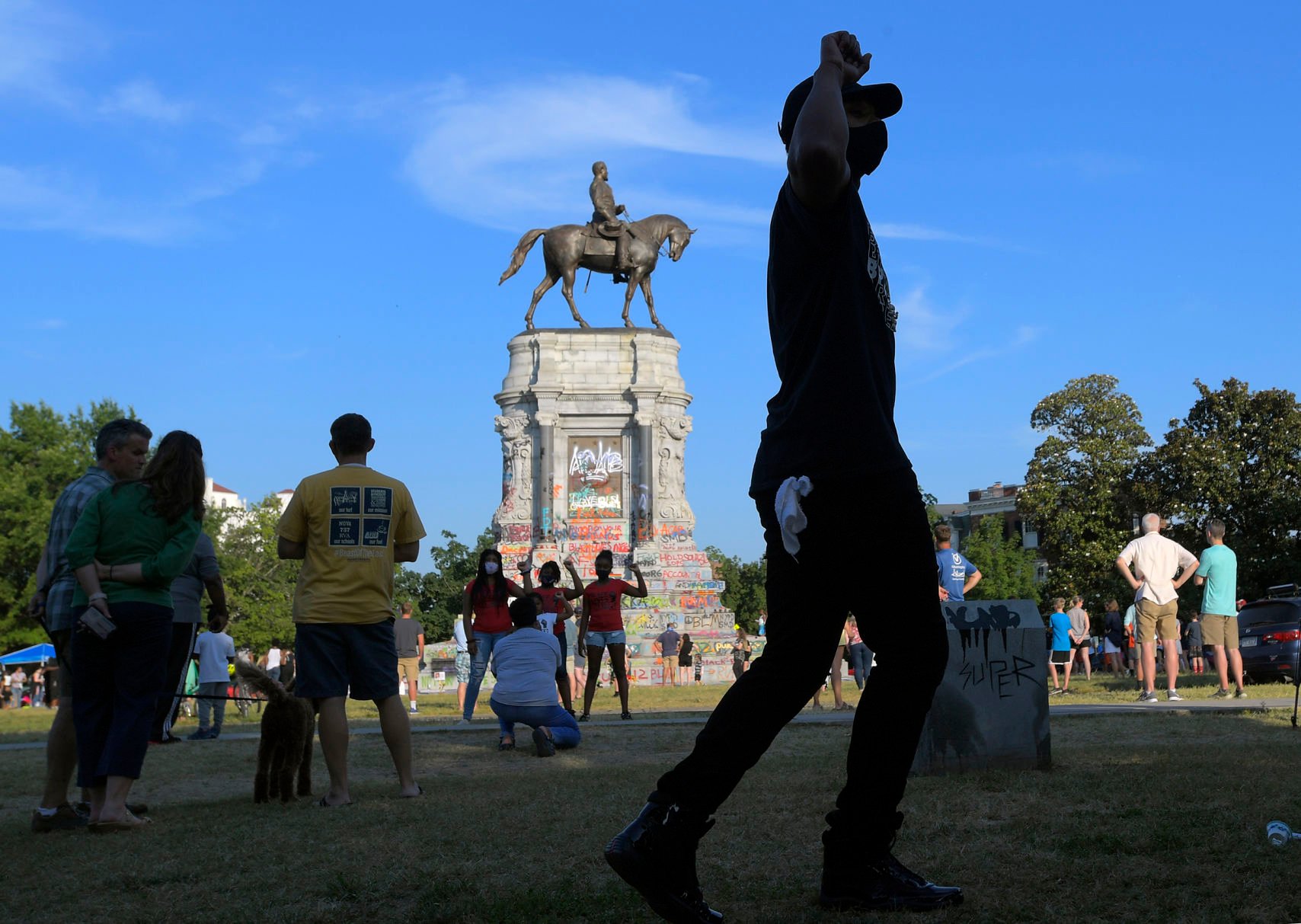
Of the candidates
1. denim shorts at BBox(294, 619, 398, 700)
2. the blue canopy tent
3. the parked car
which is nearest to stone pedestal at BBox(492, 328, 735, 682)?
the blue canopy tent

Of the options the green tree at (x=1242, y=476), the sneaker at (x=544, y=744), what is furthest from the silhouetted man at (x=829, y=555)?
the green tree at (x=1242, y=476)

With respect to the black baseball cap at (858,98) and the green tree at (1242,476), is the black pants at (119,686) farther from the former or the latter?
the green tree at (1242,476)

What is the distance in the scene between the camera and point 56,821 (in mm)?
6836

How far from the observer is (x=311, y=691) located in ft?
24.0

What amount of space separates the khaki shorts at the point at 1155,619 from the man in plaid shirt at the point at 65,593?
10.5 m

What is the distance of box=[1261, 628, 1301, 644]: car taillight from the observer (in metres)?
18.7

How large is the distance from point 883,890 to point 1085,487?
163 ft

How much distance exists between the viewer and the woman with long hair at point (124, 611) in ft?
21.8

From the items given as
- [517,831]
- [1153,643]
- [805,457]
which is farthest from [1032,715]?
[1153,643]

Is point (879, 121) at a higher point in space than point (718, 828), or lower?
higher

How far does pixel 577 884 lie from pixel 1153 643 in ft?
36.9

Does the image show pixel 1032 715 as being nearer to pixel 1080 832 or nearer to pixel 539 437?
pixel 1080 832

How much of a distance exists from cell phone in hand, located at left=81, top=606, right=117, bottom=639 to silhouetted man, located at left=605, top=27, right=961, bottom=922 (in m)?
3.57

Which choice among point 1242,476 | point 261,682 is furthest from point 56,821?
point 1242,476
